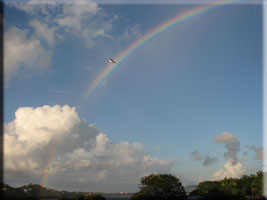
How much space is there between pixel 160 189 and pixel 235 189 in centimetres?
3336

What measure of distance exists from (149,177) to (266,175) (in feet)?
162

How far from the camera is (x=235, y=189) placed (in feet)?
285

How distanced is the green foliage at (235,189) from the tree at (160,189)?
18.7 meters

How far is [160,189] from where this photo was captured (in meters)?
69.7

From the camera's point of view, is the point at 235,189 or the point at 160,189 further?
the point at 235,189

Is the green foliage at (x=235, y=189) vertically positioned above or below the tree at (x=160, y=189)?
below

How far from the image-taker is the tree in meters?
68.6

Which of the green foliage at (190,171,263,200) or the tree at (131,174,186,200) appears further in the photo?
the green foliage at (190,171,263,200)

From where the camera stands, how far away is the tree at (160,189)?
225ft

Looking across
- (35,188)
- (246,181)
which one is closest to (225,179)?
(246,181)

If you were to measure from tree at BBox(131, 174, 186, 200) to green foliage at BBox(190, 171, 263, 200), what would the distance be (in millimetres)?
18653

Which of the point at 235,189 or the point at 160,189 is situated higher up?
A: the point at 160,189

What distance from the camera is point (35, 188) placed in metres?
128

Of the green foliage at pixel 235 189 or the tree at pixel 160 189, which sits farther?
the green foliage at pixel 235 189
